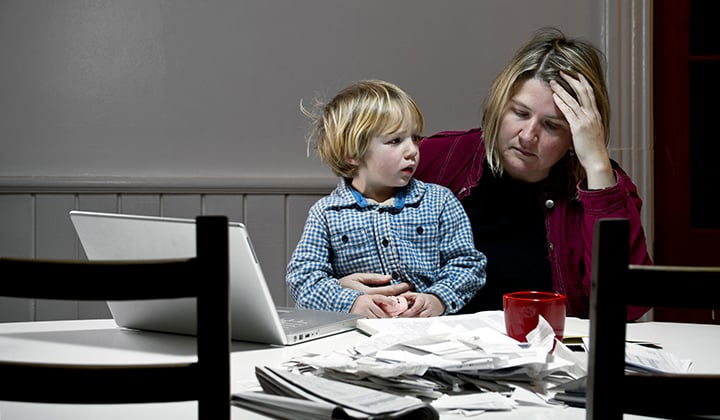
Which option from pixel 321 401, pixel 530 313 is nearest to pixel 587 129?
pixel 530 313

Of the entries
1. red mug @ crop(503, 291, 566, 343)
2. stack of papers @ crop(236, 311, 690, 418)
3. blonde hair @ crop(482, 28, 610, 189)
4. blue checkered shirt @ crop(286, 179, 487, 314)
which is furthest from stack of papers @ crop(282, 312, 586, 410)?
blonde hair @ crop(482, 28, 610, 189)

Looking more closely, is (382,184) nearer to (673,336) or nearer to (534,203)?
(534,203)

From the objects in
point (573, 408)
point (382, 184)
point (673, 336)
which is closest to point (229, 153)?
point (382, 184)

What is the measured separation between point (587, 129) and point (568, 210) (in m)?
0.20

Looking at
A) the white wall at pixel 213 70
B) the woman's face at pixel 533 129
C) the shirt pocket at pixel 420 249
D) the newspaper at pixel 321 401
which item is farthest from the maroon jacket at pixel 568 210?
the newspaper at pixel 321 401

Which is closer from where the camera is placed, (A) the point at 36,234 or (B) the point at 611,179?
(B) the point at 611,179

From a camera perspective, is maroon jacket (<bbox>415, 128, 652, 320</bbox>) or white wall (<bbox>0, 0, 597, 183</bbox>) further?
white wall (<bbox>0, 0, 597, 183</bbox>)

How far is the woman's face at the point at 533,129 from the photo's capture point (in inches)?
71.7

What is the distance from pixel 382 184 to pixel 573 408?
1017mm

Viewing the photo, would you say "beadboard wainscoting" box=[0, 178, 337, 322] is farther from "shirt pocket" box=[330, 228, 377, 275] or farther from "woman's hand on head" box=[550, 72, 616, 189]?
"woman's hand on head" box=[550, 72, 616, 189]

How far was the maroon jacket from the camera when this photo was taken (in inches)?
67.9

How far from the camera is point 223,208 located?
262cm

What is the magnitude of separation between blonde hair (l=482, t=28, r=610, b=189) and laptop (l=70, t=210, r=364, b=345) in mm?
726

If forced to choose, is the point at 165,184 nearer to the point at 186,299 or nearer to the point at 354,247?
the point at 354,247
